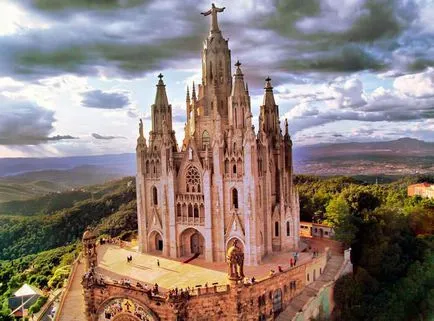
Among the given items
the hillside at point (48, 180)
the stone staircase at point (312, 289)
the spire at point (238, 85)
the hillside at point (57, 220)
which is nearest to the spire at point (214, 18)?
the spire at point (238, 85)

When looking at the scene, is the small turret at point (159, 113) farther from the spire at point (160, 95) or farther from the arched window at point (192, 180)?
the arched window at point (192, 180)

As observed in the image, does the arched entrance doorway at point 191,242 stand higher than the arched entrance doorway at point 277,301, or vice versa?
the arched entrance doorway at point 191,242

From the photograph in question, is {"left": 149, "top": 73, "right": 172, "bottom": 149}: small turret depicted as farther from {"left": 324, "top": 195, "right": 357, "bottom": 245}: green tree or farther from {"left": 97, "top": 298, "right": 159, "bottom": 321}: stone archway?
{"left": 324, "top": 195, "right": 357, "bottom": 245}: green tree

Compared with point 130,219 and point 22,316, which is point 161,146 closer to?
point 22,316

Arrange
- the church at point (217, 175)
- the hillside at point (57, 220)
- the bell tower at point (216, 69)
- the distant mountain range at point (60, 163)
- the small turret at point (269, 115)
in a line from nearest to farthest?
the church at point (217, 175) → the bell tower at point (216, 69) → the small turret at point (269, 115) → the distant mountain range at point (60, 163) → the hillside at point (57, 220)

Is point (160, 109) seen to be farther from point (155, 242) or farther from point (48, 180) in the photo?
point (48, 180)

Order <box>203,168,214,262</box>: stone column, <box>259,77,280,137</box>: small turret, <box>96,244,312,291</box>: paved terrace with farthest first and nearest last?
<box>259,77,280,137</box>: small turret < <box>203,168,214,262</box>: stone column < <box>96,244,312,291</box>: paved terrace

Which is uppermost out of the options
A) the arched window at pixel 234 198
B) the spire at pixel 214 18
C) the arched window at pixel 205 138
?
the spire at pixel 214 18

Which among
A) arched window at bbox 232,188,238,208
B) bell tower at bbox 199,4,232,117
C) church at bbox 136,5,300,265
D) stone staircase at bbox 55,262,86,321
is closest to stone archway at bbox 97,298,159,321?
stone staircase at bbox 55,262,86,321
